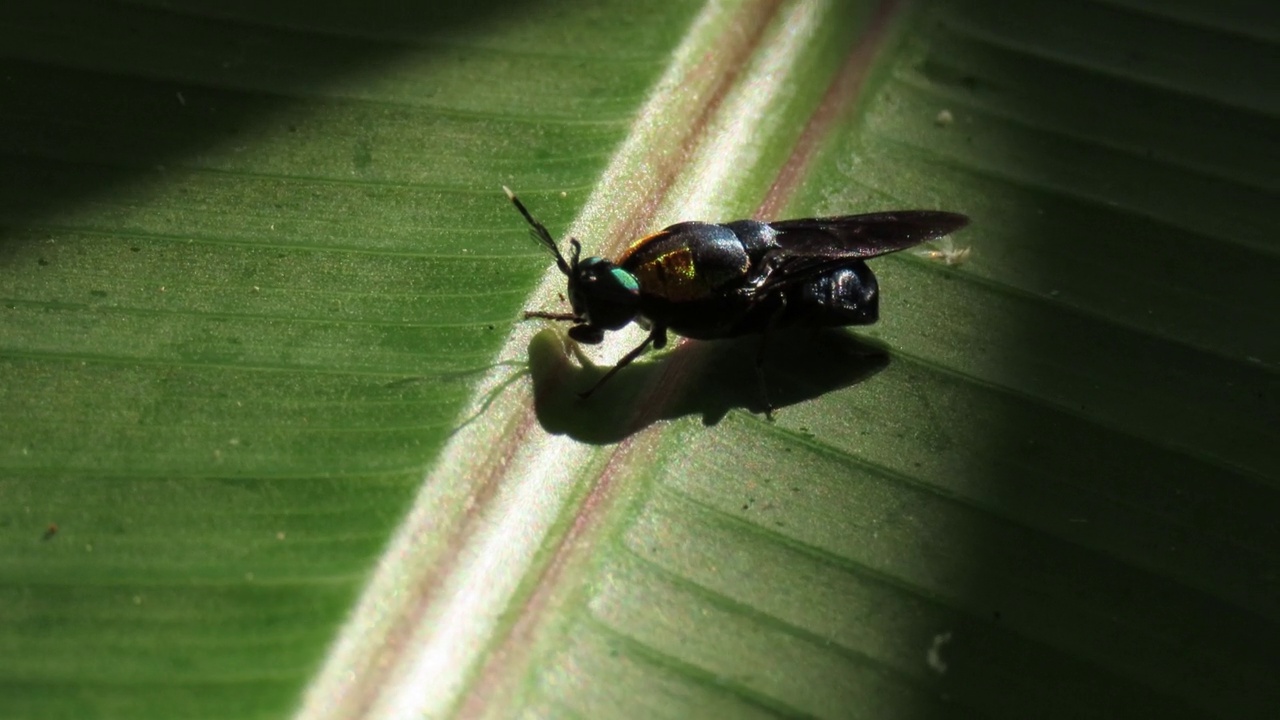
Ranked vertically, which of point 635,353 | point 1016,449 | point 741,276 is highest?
point 741,276

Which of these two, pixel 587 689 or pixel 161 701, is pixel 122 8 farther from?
pixel 587 689

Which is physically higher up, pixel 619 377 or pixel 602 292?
pixel 602 292

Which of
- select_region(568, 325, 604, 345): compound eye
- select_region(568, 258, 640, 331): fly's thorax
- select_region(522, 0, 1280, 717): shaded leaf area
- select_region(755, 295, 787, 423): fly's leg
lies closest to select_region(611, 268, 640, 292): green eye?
select_region(568, 258, 640, 331): fly's thorax

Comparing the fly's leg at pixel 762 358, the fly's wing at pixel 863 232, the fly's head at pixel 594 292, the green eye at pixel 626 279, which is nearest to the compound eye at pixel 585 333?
the fly's head at pixel 594 292

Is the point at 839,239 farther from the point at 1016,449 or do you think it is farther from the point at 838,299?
the point at 1016,449

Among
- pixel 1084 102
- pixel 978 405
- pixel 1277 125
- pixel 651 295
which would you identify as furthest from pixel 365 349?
pixel 1277 125

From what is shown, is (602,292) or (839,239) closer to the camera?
(602,292)

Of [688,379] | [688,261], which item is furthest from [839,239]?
[688,379]
